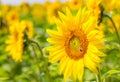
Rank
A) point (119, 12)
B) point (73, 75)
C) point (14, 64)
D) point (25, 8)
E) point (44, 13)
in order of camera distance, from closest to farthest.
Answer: point (73, 75) < point (119, 12) < point (14, 64) < point (25, 8) < point (44, 13)

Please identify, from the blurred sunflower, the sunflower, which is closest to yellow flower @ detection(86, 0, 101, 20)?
the sunflower

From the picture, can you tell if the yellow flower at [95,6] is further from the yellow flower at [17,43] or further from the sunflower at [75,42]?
the yellow flower at [17,43]

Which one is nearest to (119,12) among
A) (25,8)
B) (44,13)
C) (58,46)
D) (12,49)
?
(12,49)

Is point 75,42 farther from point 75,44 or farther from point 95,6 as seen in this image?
point 95,6

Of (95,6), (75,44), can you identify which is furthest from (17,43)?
(75,44)

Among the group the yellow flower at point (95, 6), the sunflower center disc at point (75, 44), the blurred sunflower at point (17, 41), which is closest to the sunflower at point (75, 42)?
the sunflower center disc at point (75, 44)

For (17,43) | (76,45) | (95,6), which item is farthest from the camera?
(17,43)

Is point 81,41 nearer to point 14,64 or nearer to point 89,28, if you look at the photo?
point 89,28

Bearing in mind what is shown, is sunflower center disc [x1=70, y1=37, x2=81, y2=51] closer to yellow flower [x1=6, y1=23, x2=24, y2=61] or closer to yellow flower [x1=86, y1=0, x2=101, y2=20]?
yellow flower [x1=86, y1=0, x2=101, y2=20]
